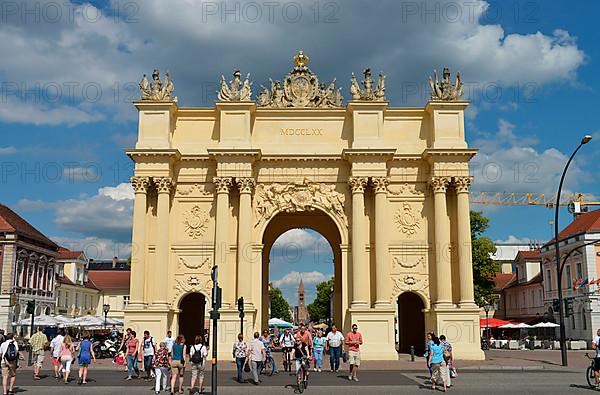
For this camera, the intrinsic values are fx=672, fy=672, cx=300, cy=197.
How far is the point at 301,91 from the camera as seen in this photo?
37.1m

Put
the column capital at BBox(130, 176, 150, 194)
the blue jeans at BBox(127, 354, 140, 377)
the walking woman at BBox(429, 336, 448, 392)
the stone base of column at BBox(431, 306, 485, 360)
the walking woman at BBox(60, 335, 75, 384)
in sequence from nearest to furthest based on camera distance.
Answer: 1. the walking woman at BBox(429, 336, 448, 392)
2. the walking woman at BBox(60, 335, 75, 384)
3. the blue jeans at BBox(127, 354, 140, 377)
4. the stone base of column at BBox(431, 306, 485, 360)
5. the column capital at BBox(130, 176, 150, 194)

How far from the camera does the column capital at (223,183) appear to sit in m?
34.9

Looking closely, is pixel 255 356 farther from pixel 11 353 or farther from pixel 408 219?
pixel 408 219

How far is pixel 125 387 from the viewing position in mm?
20344

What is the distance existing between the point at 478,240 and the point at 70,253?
46.3 m

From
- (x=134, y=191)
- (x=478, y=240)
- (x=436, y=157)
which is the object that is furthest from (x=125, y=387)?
(x=478, y=240)

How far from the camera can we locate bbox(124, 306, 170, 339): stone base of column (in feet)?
110

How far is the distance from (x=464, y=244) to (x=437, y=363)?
1526cm

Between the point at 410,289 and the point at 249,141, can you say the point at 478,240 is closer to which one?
the point at 410,289

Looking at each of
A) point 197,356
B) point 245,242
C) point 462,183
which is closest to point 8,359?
point 197,356

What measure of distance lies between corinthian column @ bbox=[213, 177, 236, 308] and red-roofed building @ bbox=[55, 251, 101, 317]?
39.5 meters

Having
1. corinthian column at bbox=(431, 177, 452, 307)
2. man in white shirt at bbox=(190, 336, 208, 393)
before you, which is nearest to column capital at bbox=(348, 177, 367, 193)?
corinthian column at bbox=(431, 177, 452, 307)

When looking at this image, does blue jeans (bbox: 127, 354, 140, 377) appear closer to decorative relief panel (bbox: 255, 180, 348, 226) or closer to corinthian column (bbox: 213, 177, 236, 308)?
corinthian column (bbox: 213, 177, 236, 308)

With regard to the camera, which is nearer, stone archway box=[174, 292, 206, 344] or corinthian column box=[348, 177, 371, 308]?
corinthian column box=[348, 177, 371, 308]
